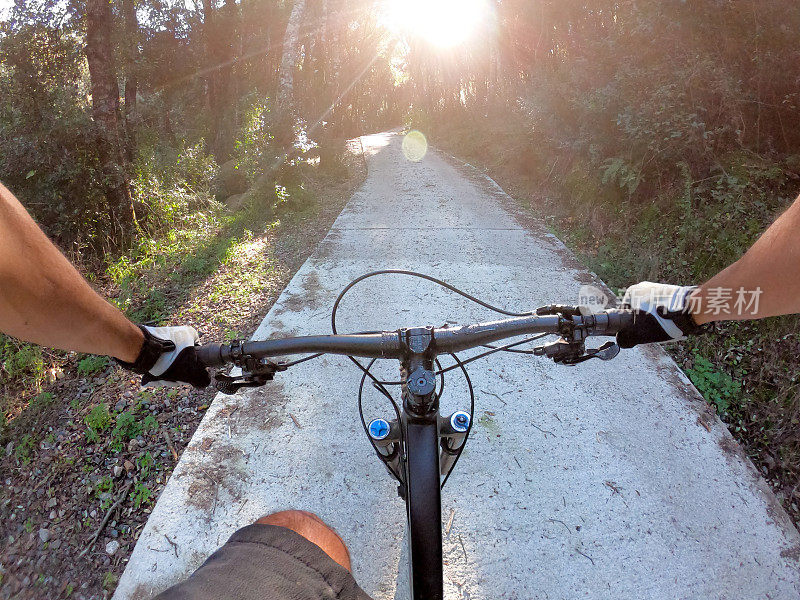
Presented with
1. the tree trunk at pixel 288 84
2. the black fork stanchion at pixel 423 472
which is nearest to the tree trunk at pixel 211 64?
the tree trunk at pixel 288 84

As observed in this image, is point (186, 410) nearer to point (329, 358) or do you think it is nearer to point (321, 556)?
point (329, 358)

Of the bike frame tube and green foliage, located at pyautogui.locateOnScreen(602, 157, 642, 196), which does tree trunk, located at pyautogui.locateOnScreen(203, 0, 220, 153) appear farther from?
the bike frame tube

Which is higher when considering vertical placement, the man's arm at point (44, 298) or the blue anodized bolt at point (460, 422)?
the man's arm at point (44, 298)

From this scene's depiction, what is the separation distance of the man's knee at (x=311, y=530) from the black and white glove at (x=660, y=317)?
48.6 inches

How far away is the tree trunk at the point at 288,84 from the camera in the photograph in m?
9.03

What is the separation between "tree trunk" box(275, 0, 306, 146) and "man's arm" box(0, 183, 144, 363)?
870 centimetres

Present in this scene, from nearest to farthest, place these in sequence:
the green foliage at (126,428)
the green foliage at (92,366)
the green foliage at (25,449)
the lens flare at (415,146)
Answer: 1. the green foliage at (126,428)
2. the green foliage at (25,449)
3. the green foliage at (92,366)
4. the lens flare at (415,146)

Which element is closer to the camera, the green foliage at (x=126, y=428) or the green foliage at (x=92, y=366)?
the green foliage at (x=126, y=428)

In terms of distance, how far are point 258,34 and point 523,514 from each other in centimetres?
1899

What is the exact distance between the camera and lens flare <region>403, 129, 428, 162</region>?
46.0ft

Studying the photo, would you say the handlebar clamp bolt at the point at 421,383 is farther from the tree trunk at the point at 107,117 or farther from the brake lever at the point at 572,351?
the tree trunk at the point at 107,117

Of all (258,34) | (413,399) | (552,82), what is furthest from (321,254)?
(258,34)

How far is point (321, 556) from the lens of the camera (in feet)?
4.18

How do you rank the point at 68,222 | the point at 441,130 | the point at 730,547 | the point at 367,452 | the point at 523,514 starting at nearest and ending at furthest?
the point at 730,547 < the point at 523,514 < the point at 367,452 < the point at 68,222 < the point at 441,130
